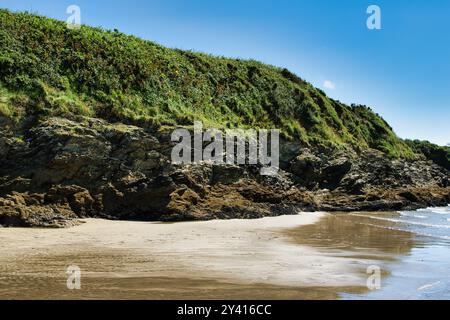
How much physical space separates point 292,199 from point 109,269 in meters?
19.9

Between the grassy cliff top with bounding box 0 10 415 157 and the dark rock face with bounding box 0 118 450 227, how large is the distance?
2.10 m

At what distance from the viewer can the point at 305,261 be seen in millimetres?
11523

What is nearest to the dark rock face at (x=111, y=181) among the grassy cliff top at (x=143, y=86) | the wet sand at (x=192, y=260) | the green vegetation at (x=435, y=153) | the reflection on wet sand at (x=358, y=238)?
the grassy cliff top at (x=143, y=86)

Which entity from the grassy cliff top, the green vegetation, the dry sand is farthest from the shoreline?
the green vegetation

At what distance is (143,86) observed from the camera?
3095 cm

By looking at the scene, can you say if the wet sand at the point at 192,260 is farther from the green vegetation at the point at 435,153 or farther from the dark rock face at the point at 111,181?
the green vegetation at the point at 435,153

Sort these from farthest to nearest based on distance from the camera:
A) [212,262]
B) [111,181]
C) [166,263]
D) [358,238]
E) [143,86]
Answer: [143,86], [111,181], [358,238], [212,262], [166,263]

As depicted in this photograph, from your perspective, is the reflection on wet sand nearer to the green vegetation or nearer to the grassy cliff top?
the grassy cliff top

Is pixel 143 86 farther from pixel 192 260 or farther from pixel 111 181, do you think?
pixel 192 260

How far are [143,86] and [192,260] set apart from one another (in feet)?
70.1

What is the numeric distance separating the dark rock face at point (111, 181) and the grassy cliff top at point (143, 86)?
82.7 inches

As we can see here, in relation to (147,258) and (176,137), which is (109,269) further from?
(176,137)

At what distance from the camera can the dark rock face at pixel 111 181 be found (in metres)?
20.2

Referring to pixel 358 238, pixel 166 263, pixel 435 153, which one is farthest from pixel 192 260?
pixel 435 153
